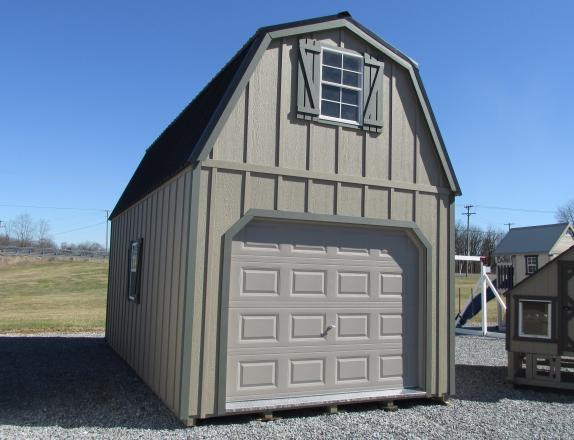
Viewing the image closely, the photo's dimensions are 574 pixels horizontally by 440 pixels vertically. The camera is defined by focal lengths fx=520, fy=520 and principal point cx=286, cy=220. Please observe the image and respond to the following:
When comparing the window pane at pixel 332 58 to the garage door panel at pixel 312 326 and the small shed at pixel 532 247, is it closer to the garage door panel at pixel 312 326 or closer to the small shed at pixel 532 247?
the garage door panel at pixel 312 326

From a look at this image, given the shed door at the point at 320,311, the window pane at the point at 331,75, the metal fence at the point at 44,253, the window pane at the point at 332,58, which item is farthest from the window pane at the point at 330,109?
the metal fence at the point at 44,253

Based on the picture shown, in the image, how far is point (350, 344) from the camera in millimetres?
7023

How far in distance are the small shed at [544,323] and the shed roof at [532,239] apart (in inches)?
478

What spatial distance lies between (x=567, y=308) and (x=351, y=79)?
16.7 ft

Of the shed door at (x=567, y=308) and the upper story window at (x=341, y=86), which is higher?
the upper story window at (x=341, y=86)

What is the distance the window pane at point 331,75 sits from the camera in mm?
7125

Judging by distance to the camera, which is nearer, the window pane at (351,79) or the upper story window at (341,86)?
the upper story window at (341,86)

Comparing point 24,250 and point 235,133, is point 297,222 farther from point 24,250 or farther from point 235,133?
point 24,250

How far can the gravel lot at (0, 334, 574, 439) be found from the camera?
5.72 meters

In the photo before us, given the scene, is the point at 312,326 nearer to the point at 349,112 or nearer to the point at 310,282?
the point at 310,282

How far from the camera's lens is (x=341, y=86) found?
7203mm

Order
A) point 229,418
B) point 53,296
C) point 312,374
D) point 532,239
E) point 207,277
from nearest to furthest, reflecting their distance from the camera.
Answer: point 207,277 → point 229,418 → point 312,374 → point 532,239 → point 53,296

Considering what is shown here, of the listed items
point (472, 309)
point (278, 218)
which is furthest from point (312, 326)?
point (472, 309)

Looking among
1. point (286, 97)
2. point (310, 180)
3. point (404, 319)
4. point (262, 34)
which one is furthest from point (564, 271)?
point (262, 34)
